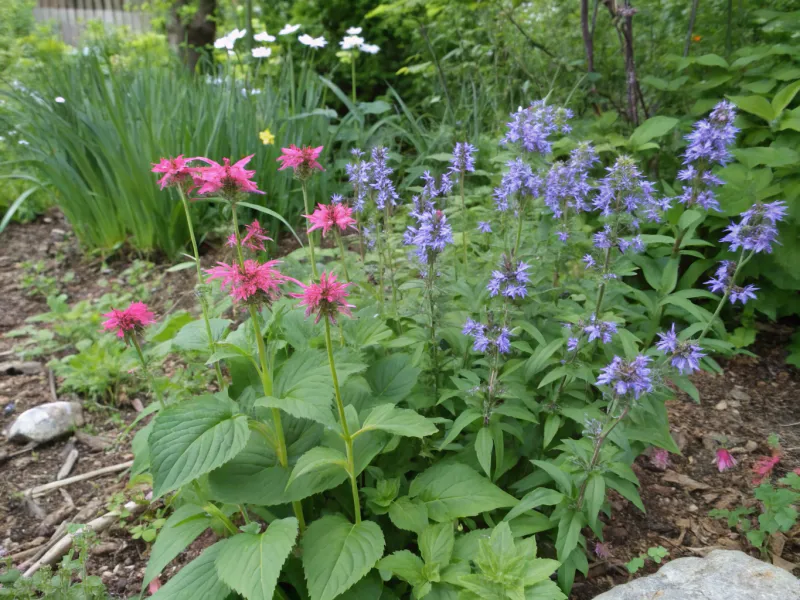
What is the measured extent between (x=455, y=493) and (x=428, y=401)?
325 millimetres

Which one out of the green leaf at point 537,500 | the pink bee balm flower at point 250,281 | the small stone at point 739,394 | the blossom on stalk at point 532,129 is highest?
the blossom on stalk at point 532,129

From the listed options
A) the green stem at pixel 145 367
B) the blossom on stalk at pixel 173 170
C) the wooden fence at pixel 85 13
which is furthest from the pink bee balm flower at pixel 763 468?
the wooden fence at pixel 85 13

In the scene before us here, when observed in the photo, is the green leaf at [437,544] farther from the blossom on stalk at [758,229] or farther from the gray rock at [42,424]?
the gray rock at [42,424]

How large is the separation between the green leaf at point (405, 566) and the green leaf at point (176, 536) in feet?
1.68

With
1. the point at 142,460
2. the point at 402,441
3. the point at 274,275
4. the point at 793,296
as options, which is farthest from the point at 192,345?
the point at 793,296

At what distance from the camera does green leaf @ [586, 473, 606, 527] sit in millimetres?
1538

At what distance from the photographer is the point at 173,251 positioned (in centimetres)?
384

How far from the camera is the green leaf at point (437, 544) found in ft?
4.97

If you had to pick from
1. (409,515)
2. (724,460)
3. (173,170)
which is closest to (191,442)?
(409,515)

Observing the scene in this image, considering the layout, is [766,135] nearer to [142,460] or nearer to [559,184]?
[559,184]

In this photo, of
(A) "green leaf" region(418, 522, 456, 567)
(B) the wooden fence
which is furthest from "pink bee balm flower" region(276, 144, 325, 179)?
(B) the wooden fence

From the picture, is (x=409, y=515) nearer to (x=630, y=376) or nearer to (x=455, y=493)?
(x=455, y=493)

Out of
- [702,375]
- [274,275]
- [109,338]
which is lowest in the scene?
[109,338]

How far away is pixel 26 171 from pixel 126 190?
2.08m
